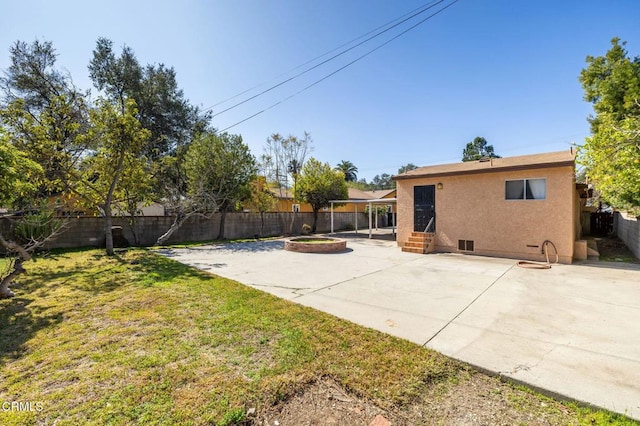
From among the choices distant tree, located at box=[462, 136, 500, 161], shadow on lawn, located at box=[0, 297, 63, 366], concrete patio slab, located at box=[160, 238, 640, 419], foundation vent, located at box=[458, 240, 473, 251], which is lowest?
concrete patio slab, located at box=[160, 238, 640, 419]

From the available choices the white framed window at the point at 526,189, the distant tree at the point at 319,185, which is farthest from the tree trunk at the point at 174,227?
the white framed window at the point at 526,189

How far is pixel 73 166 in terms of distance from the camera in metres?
9.88

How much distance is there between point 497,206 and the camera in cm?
995

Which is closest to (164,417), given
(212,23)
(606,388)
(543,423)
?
(543,423)

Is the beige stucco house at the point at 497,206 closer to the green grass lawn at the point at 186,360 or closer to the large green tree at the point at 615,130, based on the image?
the large green tree at the point at 615,130

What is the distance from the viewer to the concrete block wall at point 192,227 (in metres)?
11.5

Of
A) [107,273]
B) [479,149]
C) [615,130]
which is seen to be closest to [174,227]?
[107,273]

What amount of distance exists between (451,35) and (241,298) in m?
10.1

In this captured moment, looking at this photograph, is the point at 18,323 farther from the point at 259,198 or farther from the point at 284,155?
the point at 284,155

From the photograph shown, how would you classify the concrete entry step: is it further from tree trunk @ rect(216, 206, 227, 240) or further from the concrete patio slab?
tree trunk @ rect(216, 206, 227, 240)

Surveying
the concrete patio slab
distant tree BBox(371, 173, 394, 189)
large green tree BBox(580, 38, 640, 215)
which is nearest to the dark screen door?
the concrete patio slab

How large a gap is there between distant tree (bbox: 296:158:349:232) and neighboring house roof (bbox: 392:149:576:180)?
7377 millimetres

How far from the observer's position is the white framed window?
9172 mm

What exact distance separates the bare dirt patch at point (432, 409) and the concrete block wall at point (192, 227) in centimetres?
1137
